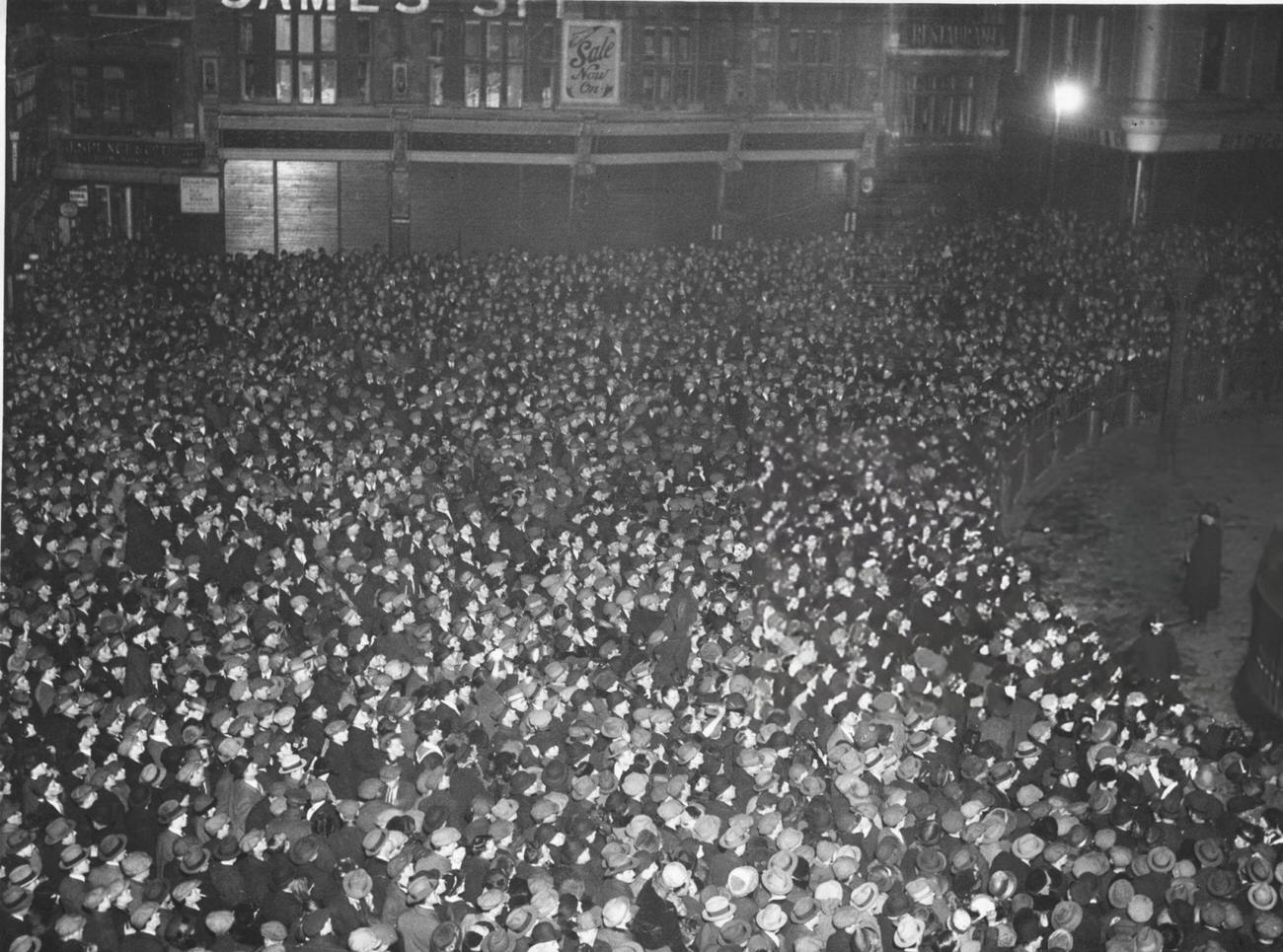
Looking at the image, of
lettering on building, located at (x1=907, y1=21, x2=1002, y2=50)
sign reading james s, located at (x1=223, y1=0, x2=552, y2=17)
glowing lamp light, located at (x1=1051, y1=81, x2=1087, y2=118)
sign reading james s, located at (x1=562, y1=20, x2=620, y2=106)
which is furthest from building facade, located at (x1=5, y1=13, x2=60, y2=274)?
glowing lamp light, located at (x1=1051, y1=81, x2=1087, y2=118)

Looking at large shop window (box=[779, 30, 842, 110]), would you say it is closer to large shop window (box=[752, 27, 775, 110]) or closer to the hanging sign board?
large shop window (box=[752, 27, 775, 110])

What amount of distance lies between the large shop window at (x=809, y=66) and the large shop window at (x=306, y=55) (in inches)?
148

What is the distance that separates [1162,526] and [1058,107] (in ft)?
14.2

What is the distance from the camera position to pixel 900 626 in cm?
1038

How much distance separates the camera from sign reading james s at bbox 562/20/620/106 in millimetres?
10141

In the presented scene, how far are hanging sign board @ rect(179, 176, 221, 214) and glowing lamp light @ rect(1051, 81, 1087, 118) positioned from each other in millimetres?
7856

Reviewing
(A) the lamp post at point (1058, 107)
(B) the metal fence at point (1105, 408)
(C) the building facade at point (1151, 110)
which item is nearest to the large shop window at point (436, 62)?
(C) the building facade at point (1151, 110)

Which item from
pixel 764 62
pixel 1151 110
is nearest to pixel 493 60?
pixel 764 62

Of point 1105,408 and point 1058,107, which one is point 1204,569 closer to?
point 1105,408

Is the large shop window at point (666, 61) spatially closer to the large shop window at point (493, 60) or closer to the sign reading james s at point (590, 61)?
the sign reading james s at point (590, 61)

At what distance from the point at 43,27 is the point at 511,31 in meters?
3.66

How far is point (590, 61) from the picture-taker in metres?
10.5

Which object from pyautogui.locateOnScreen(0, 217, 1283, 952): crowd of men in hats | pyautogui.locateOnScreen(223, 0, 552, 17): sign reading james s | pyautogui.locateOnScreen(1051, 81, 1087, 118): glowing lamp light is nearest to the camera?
pyautogui.locateOnScreen(0, 217, 1283, 952): crowd of men in hats

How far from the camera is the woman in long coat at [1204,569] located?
1116 cm
